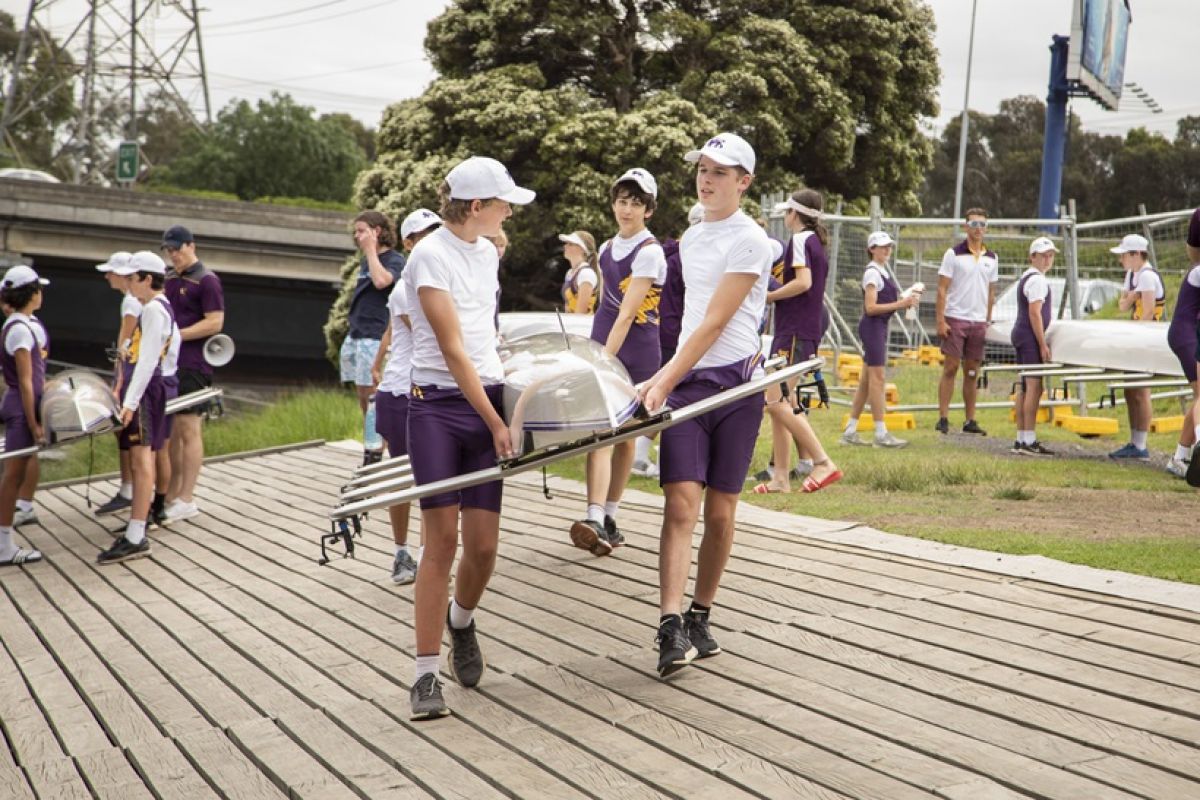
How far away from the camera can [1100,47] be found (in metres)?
31.3

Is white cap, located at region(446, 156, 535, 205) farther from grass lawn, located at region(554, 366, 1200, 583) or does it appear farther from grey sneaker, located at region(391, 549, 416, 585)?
grass lawn, located at region(554, 366, 1200, 583)

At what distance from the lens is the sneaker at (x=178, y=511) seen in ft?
32.9

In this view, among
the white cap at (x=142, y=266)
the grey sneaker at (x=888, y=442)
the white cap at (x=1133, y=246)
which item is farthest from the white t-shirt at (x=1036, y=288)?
the white cap at (x=142, y=266)

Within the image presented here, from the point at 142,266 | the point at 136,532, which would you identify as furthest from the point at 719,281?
the point at 136,532

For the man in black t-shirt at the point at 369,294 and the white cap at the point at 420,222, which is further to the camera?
the man in black t-shirt at the point at 369,294

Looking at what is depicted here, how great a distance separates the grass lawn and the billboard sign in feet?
59.4

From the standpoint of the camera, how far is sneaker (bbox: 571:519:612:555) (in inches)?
298

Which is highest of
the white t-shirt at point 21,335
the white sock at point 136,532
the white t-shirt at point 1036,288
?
the white t-shirt at point 1036,288

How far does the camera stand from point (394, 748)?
455 cm

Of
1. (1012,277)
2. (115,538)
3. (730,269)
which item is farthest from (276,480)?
(1012,277)

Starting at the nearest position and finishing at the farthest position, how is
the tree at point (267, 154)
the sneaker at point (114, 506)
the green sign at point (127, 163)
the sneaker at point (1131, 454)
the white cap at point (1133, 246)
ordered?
the sneaker at point (114, 506), the sneaker at point (1131, 454), the white cap at point (1133, 246), the green sign at point (127, 163), the tree at point (267, 154)

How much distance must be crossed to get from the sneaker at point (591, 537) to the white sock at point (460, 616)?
2294 millimetres

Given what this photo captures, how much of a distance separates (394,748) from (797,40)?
26.3m

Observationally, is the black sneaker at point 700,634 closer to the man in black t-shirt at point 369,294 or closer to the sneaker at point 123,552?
the man in black t-shirt at point 369,294
